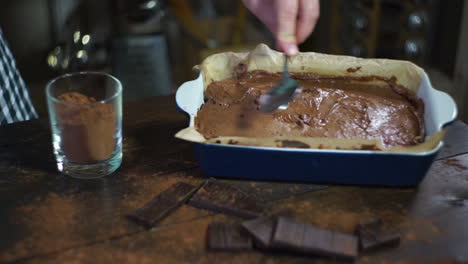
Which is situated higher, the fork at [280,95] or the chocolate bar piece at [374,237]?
the fork at [280,95]

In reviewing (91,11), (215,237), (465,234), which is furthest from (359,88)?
(91,11)

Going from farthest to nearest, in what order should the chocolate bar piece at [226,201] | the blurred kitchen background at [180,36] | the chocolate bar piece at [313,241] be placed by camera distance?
the blurred kitchen background at [180,36] → the chocolate bar piece at [226,201] → the chocolate bar piece at [313,241]

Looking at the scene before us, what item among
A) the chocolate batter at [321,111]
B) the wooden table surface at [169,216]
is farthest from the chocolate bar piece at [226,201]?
the chocolate batter at [321,111]

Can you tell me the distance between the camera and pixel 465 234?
3.33ft

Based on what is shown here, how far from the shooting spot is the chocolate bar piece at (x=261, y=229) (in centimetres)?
96

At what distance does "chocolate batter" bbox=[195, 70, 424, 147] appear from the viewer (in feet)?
3.99

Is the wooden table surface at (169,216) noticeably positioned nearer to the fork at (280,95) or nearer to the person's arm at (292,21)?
the fork at (280,95)

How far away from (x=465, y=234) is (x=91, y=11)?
2.54 m

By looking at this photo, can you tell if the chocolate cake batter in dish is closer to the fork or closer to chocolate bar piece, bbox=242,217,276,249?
the fork

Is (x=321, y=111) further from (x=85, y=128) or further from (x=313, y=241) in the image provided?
(x=85, y=128)

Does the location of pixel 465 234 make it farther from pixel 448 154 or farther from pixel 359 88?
pixel 359 88

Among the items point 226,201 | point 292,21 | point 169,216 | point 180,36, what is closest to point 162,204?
point 169,216

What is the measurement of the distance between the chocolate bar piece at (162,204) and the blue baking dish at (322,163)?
0.08 metres

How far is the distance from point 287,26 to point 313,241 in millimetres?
543
